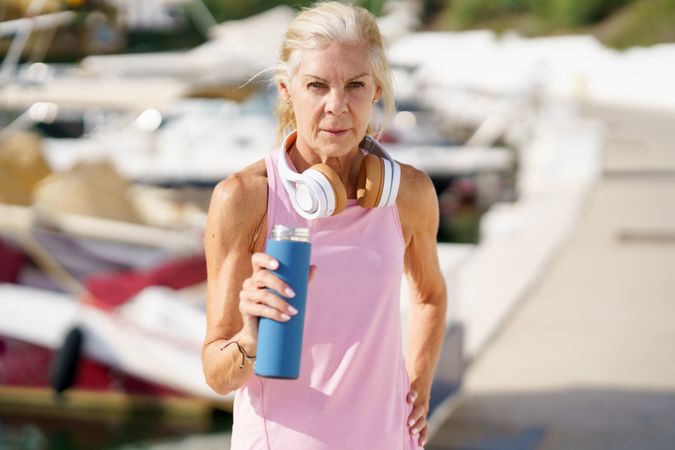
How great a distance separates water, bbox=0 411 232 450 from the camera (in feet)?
26.3

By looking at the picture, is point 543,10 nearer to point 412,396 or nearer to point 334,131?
point 412,396

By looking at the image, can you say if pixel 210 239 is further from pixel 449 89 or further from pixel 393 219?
pixel 449 89

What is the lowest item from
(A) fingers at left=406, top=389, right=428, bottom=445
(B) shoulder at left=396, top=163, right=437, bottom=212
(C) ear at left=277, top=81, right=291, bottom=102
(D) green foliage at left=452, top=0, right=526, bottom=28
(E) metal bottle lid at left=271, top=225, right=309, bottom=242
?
(D) green foliage at left=452, top=0, right=526, bottom=28

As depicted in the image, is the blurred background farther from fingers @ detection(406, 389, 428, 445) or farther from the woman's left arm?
the woman's left arm

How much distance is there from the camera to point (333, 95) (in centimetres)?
207

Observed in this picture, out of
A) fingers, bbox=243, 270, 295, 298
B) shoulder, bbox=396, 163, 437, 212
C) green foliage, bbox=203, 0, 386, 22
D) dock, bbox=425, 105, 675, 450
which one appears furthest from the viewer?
green foliage, bbox=203, 0, 386, 22

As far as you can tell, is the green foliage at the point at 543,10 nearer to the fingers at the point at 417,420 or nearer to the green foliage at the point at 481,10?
the green foliage at the point at 481,10

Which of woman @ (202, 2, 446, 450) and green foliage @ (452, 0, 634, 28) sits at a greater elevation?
woman @ (202, 2, 446, 450)

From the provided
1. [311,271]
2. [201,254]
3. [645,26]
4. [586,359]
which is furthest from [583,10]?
[311,271]

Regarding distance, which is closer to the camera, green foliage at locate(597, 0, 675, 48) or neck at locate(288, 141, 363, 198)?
neck at locate(288, 141, 363, 198)

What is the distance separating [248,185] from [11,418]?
7.47m

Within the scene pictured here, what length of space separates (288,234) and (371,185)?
300 mm

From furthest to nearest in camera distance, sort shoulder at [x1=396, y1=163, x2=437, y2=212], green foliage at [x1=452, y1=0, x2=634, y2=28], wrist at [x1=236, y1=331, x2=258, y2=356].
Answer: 1. green foliage at [x1=452, y1=0, x2=634, y2=28]
2. shoulder at [x1=396, y1=163, x2=437, y2=212]
3. wrist at [x1=236, y1=331, x2=258, y2=356]

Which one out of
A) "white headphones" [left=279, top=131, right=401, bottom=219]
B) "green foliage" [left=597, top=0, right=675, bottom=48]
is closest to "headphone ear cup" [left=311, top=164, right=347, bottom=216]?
"white headphones" [left=279, top=131, right=401, bottom=219]
